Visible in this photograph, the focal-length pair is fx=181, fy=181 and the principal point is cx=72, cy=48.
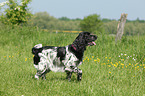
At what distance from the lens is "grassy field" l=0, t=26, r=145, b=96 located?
451 cm

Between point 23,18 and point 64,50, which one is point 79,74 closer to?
point 64,50

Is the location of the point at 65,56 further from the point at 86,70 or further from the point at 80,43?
the point at 86,70

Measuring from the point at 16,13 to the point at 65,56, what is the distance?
11885mm

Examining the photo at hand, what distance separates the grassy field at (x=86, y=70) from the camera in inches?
177

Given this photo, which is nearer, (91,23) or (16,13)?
(16,13)

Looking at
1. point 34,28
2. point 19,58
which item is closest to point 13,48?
point 19,58

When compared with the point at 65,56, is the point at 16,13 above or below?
above

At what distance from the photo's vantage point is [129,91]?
183 inches

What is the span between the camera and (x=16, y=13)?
50.8 feet

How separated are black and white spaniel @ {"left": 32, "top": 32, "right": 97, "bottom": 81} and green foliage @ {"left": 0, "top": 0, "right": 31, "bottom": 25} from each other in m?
11.3

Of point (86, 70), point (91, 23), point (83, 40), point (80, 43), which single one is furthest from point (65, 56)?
point (91, 23)

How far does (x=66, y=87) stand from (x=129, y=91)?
1.63 meters

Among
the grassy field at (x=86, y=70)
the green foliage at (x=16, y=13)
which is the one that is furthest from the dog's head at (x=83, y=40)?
the green foliage at (x=16, y=13)

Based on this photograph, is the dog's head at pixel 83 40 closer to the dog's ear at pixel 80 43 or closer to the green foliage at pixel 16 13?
the dog's ear at pixel 80 43
